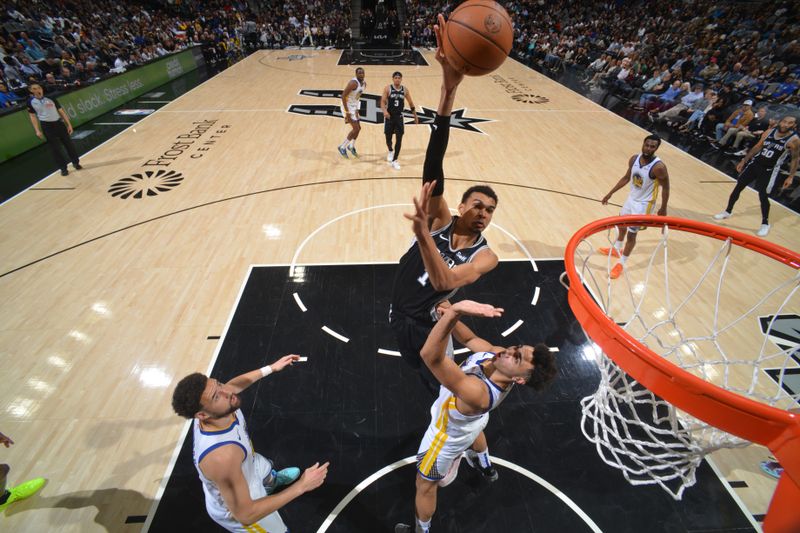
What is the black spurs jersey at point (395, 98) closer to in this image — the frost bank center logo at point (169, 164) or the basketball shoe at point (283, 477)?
the frost bank center logo at point (169, 164)

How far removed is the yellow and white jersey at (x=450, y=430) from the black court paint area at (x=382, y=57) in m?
18.0

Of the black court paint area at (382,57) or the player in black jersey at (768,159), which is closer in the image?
the player in black jersey at (768,159)

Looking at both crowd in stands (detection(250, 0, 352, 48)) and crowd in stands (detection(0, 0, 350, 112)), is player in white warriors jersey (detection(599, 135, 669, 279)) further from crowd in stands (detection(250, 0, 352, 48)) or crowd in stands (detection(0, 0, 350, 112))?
crowd in stands (detection(250, 0, 352, 48))

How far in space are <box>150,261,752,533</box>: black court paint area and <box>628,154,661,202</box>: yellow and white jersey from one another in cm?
171

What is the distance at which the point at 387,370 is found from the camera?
4.01 metres

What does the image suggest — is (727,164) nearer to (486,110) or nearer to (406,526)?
(486,110)

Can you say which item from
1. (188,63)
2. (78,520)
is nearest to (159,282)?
(78,520)

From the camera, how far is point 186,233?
6.05 meters

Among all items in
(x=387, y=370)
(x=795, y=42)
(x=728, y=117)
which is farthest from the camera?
(x=795, y=42)

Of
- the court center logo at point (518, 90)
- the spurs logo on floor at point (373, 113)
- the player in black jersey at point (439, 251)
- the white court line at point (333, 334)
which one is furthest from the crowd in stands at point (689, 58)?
the white court line at point (333, 334)

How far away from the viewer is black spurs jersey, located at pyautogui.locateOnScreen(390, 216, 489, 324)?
8.68 feet

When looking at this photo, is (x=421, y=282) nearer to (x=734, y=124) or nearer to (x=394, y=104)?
(x=394, y=104)

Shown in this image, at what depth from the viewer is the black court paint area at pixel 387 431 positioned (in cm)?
295

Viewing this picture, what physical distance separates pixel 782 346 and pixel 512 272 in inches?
118
